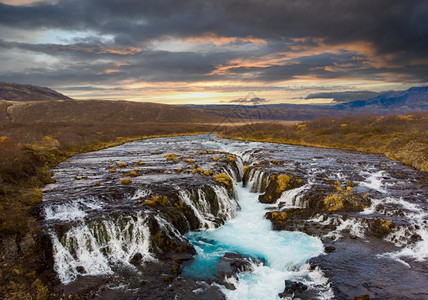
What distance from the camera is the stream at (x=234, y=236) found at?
52.4ft

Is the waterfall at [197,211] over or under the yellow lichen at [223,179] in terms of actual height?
under

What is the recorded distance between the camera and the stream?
52.4ft

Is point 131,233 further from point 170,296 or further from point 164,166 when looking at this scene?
point 164,166

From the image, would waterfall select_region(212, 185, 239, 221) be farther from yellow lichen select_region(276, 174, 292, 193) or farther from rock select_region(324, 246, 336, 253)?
rock select_region(324, 246, 336, 253)

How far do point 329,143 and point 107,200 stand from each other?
209 ft

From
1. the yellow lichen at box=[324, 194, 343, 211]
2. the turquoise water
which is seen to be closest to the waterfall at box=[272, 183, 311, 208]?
the yellow lichen at box=[324, 194, 343, 211]

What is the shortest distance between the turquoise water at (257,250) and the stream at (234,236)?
0.08 metres

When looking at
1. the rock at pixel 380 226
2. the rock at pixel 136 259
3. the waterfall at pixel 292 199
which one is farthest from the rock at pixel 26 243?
the rock at pixel 380 226

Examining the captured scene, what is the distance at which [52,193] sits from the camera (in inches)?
1027

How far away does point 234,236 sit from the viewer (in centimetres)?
2383

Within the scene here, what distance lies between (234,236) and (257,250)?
129 inches

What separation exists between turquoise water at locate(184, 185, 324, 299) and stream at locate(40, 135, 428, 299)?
0.08 meters

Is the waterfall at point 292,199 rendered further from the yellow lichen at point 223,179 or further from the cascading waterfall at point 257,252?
the yellow lichen at point 223,179

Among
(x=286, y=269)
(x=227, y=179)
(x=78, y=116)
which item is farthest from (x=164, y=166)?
(x=78, y=116)
